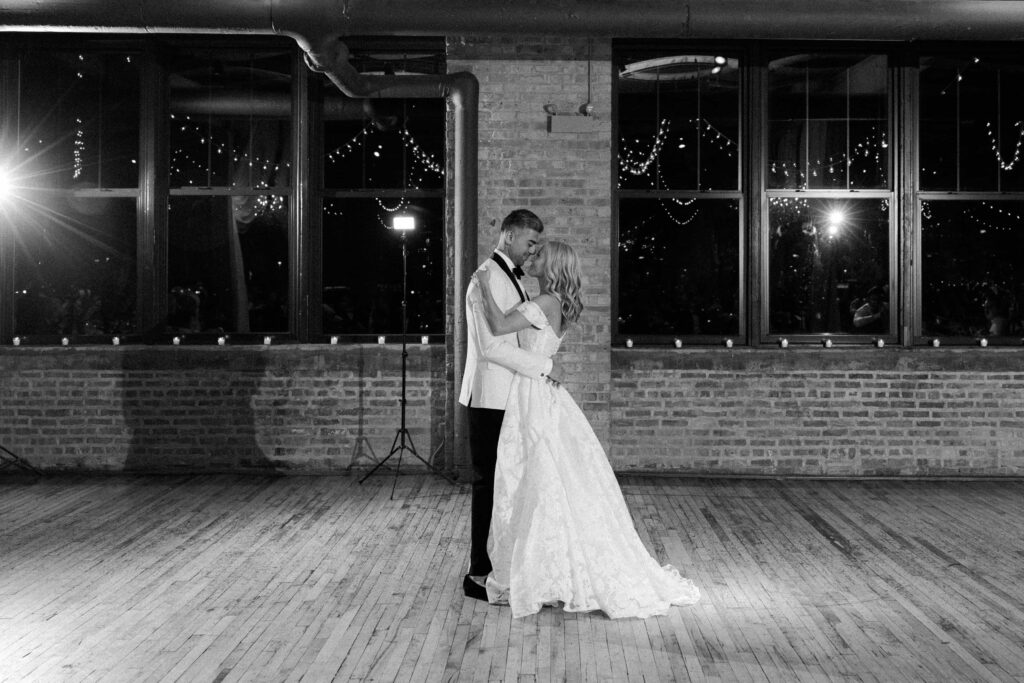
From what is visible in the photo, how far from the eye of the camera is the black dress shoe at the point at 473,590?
4289 mm

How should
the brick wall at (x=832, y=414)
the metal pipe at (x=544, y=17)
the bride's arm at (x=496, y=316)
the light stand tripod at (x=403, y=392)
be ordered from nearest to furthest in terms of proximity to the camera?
the bride's arm at (x=496, y=316) < the metal pipe at (x=544, y=17) < the light stand tripod at (x=403, y=392) < the brick wall at (x=832, y=414)

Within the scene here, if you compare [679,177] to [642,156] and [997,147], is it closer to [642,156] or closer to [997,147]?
[642,156]

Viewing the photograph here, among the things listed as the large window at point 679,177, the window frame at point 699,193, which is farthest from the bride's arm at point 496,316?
the large window at point 679,177

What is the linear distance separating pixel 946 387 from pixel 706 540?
2904mm

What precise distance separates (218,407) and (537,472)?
386 cm

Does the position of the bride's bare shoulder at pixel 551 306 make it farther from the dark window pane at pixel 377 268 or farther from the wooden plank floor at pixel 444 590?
the dark window pane at pixel 377 268

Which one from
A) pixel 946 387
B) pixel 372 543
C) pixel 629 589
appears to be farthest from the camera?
pixel 946 387

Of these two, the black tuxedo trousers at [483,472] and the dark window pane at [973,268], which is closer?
the black tuxedo trousers at [483,472]

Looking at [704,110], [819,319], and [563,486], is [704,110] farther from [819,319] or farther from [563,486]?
[563,486]

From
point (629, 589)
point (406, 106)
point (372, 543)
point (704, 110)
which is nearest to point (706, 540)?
point (629, 589)

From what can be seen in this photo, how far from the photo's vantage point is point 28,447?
7.32 m

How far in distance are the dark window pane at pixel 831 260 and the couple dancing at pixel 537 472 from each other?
12.0ft

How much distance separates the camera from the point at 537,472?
4156mm

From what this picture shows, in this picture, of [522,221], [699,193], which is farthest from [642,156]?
[522,221]
